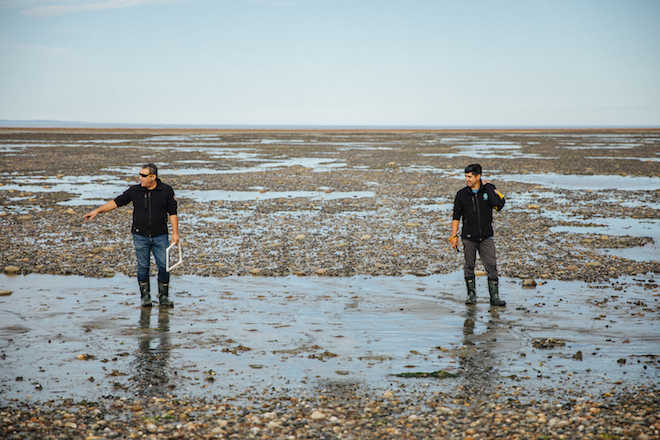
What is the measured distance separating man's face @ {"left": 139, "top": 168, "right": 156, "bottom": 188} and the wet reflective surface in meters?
2.20

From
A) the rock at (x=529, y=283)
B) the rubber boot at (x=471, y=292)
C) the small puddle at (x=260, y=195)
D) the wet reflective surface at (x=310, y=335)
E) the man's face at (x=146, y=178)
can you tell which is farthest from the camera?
the small puddle at (x=260, y=195)

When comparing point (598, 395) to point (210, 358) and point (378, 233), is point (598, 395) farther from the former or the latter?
point (378, 233)

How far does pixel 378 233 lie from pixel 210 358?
1011 cm

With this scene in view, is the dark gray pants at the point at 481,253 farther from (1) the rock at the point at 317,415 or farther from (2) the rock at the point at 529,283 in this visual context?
(1) the rock at the point at 317,415

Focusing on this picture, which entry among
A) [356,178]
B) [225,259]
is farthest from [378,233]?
[356,178]

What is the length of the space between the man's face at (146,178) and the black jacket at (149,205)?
0.44ft

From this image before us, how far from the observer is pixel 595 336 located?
9.16 m

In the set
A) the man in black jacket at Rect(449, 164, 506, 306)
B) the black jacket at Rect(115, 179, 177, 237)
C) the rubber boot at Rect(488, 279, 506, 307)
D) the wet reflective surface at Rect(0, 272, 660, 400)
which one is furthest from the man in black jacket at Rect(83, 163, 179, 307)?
the rubber boot at Rect(488, 279, 506, 307)

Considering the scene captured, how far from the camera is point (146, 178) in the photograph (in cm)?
1022

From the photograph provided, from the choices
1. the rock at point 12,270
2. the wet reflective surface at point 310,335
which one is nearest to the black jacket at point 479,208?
the wet reflective surface at point 310,335

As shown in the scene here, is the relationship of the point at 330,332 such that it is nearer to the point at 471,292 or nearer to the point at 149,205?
the point at 471,292

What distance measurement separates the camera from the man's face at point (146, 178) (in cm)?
1015

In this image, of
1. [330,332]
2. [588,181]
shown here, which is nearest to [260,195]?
[330,332]

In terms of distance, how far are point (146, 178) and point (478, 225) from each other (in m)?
5.83
